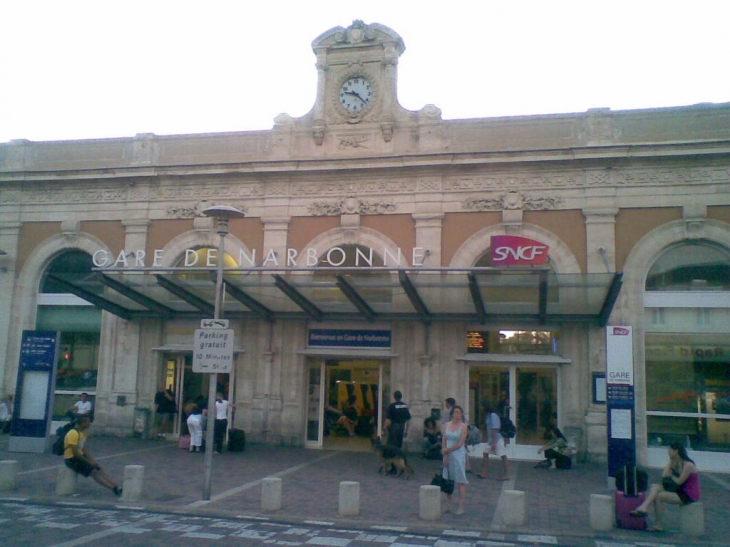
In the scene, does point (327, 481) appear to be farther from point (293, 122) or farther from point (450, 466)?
point (293, 122)

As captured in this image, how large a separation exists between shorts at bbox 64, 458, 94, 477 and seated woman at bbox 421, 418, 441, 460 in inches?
315

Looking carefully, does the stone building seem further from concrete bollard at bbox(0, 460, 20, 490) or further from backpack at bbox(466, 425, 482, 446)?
concrete bollard at bbox(0, 460, 20, 490)

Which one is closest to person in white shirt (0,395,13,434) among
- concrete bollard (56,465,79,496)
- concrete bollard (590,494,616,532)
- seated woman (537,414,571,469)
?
concrete bollard (56,465,79,496)

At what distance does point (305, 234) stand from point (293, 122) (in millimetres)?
3474

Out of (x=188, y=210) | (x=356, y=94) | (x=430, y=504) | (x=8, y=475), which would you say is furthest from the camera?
(x=188, y=210)

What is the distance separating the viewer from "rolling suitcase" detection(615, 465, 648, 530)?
32.6 ft

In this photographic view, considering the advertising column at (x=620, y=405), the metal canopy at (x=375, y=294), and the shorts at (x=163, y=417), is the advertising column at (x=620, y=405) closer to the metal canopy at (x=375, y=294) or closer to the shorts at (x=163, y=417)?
the metal canopy at (x=375, y=294)

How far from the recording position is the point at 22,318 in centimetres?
2098

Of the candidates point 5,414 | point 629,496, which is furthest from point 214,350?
point 5,414

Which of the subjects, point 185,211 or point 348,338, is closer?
point 348,338

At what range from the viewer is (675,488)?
9.92m

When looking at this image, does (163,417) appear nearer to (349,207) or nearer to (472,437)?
(349,207)

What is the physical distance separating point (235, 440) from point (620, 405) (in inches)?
379

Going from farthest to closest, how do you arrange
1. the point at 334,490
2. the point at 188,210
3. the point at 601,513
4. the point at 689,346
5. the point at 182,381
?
1. the point at 188,210
2. the point at 182,381
3. the point at 689,346
4. the point at 334,490
5. the point at 601,513
